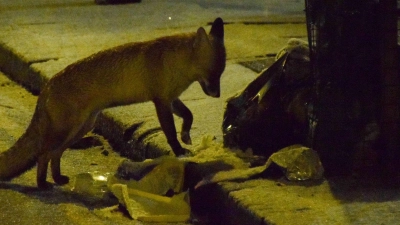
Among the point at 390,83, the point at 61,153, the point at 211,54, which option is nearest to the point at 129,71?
the point at 211,54

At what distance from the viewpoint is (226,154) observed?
16.4 ft

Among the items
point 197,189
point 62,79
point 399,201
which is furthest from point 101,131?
point 399,201

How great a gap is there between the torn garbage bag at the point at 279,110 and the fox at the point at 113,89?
1.27ft

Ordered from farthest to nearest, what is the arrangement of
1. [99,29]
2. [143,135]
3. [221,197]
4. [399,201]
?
1. [99,29]
2. [143,135]
3. [221,197]
4. [399,201]

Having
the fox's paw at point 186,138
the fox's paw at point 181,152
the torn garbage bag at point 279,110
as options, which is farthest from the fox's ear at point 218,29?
the fox's paw at point 181,152

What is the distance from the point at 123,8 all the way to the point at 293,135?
19.5 ft

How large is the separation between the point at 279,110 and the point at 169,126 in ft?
2.36

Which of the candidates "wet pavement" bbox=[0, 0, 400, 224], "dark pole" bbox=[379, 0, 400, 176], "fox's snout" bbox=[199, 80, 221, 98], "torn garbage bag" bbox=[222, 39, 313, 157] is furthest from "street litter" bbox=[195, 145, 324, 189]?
"fox's snout" bbox=[199, 80, 221, 98]

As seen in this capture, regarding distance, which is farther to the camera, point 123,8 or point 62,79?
point 123,8

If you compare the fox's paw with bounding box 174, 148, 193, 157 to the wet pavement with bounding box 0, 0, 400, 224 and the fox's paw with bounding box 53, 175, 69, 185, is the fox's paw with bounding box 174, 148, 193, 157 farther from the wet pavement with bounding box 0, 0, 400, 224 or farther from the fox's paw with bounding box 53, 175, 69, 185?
the fox's paw with bounding box 53, 175, 69, 185

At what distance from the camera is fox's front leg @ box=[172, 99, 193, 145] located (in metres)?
5.28

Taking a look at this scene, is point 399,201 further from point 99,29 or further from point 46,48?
point 99,29

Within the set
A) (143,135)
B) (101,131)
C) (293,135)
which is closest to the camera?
(293,135)

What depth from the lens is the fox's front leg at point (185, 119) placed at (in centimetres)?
528
